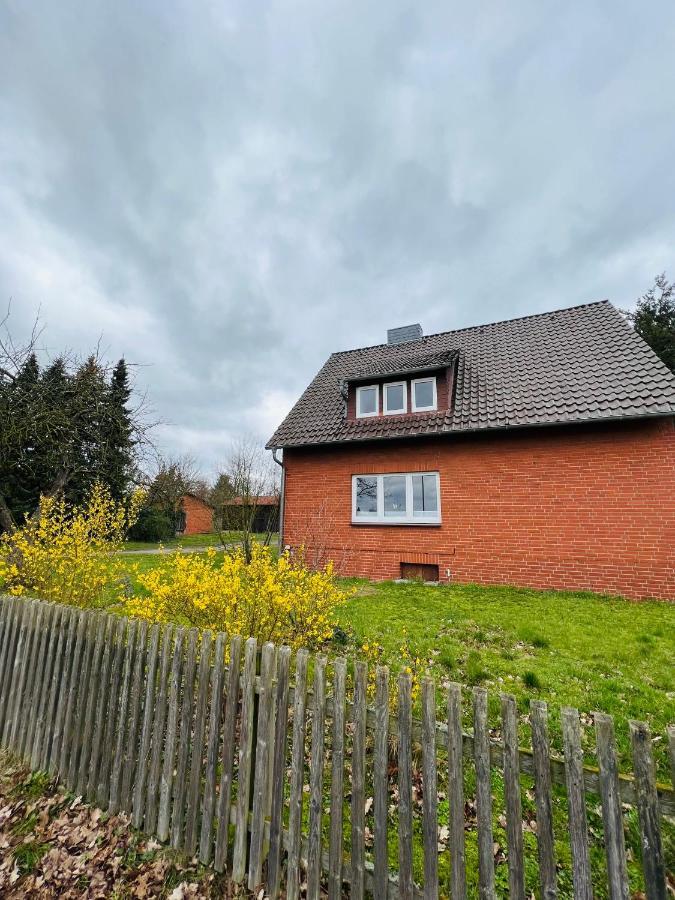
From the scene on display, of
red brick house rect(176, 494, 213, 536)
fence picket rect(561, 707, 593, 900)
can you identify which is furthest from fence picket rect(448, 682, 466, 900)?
red brick house rect(176, 494, 213, 536)

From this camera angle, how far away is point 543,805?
4.94 feet

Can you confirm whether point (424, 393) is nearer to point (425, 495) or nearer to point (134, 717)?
point (425, 495)

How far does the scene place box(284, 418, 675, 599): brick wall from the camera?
7.86 meters

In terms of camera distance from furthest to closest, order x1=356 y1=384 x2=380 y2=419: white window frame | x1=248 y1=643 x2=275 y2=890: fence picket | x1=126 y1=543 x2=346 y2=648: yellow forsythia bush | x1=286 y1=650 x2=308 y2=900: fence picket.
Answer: x1=356 y1=384 x2=380 y2=419: white window frame < x1=126 y1=543 x2=346 y2=648: yellow forsythia bush < x1=248 y1=643 x2=275 y2=890: fence picket < x1=286 y1=650 x2=308 y2=900: fence picket

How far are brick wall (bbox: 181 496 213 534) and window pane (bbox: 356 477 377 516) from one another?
96.3 ft

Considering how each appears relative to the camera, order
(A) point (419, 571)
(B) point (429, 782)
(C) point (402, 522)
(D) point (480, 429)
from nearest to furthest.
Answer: (B) point (429, 782), (D) point (480, 429), (A) point (419, 571), (C) point (402, 522)

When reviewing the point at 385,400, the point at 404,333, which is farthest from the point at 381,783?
the point at 404,333

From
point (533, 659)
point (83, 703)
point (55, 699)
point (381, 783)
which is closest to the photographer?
point (381, 783)

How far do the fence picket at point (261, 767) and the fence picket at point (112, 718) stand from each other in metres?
1.33

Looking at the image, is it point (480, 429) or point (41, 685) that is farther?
point (480, 429)

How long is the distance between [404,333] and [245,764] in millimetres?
15771

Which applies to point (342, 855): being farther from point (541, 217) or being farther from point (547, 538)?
point (541, 217)

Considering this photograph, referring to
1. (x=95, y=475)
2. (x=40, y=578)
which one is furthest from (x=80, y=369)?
(x=40, y=578)

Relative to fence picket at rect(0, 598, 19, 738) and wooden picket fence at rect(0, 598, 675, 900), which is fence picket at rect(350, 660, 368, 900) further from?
fence picket at rect(0, 598, 19, 738)
